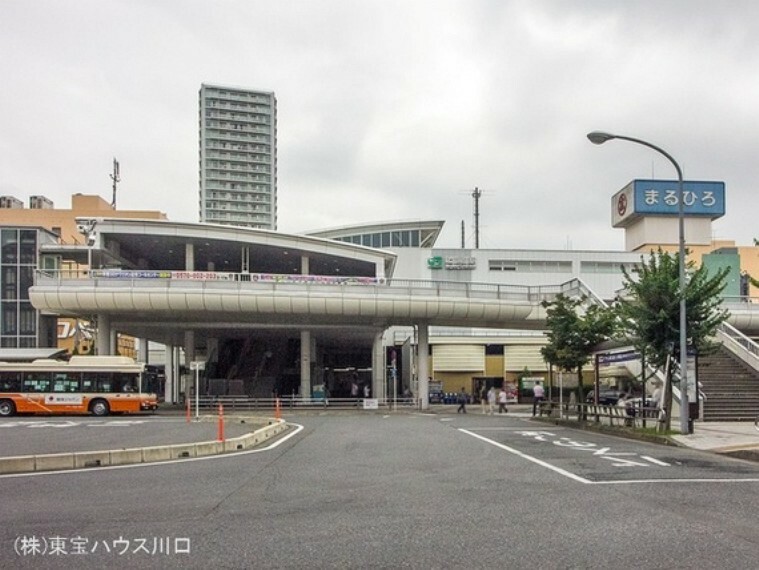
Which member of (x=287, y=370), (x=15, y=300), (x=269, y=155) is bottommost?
(x=287, y=370)

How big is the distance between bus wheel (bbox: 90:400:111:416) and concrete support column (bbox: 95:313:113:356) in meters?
8.15

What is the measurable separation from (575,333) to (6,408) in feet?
88.6

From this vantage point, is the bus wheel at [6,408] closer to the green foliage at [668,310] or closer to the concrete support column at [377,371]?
the concrete support column at [377,371]

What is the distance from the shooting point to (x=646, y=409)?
2311cm

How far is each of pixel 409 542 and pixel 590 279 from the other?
6852 centimetres

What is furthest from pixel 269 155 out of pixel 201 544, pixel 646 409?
pixel 201 544

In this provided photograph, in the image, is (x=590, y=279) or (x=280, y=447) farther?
(x=590, y=279)

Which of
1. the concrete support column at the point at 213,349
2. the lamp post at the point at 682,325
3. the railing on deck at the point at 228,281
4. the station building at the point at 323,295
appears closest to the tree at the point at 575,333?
the station building at the point at 323,295

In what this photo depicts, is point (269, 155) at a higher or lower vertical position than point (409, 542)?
higher

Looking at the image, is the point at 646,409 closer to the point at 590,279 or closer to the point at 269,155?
the point at 590,279

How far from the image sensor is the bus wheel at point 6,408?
119 ft

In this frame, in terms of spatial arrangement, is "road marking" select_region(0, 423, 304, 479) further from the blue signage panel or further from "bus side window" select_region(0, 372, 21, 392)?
the blue signage panel

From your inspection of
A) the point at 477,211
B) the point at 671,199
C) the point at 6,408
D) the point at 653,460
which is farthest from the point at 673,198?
the point at 653,460

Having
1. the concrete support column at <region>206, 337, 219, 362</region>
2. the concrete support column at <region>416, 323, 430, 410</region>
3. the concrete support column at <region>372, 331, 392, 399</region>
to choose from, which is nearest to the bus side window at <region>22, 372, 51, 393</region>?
the concrete support column at <region>416, 323, 430, 410</region>
